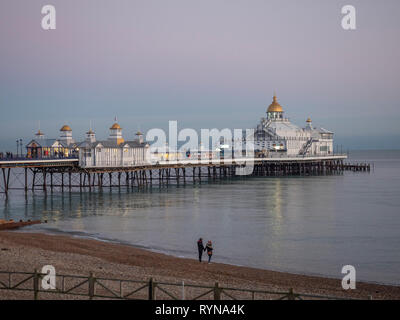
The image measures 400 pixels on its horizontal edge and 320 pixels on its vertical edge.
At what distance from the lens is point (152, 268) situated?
2336 cm

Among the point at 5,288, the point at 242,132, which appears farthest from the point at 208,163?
the point at 5,288

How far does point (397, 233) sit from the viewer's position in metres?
35.7

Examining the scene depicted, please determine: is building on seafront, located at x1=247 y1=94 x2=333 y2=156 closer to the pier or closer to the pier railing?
the pier

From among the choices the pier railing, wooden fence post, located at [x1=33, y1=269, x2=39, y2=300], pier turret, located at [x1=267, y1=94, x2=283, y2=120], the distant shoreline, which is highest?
pier turret, located at [x1=267, y1=94, x2=283, y2=120]

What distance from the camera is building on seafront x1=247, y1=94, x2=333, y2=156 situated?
367 ft

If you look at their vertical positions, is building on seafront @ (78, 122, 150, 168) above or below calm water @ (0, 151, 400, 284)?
above

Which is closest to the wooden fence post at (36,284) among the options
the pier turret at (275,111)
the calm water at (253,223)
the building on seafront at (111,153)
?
the calm water at (253,223)

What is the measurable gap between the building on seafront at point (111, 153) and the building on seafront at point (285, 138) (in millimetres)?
36814

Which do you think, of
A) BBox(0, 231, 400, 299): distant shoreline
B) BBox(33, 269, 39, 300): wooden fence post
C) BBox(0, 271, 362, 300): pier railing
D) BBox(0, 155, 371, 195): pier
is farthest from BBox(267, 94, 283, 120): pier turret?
BBox(33, 269, 39, 300): wooden fence post

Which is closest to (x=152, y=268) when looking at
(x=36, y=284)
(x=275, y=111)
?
(x=36, y=284)

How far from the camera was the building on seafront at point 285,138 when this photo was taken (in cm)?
11175

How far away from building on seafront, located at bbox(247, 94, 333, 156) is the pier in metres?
3.44

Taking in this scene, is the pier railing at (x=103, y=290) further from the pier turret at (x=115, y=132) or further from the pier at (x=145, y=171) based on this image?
the pier turret at (x=115, y=132)
